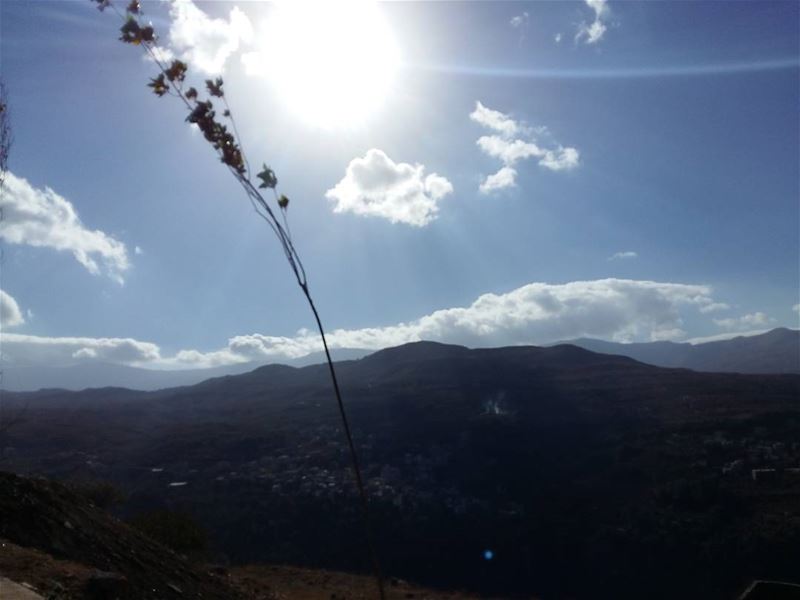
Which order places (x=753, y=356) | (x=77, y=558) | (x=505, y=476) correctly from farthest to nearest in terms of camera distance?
(x=753, y=356) < (x=505, y=476) < (x=77, y=558)

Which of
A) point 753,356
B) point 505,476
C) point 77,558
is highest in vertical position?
point 753,356

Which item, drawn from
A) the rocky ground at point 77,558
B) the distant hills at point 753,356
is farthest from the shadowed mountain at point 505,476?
the distant hills at point 753,356

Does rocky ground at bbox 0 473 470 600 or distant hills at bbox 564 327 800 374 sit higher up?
distant hills at bbox 564 327 800 374

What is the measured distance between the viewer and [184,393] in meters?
94.3

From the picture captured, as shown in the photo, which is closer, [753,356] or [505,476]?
[505,476]

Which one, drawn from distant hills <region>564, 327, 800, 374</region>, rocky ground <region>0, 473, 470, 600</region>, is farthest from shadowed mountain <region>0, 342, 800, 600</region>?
distant hills <region>564, 327, 800, 374</region>

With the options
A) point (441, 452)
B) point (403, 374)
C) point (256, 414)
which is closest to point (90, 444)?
point (256, 414)

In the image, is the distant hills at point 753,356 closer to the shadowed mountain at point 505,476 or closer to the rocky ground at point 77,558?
the shadowed mountain at point 505,476

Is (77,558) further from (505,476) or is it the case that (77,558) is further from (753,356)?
(753,356)

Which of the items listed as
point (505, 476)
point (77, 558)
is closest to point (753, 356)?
point (505, 476)

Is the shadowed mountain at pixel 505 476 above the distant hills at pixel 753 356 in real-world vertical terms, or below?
below

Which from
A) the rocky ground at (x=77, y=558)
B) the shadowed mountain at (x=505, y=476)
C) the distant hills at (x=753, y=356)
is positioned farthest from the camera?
the distant hills at (x=753, y=356)

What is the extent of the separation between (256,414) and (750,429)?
44.4 metres

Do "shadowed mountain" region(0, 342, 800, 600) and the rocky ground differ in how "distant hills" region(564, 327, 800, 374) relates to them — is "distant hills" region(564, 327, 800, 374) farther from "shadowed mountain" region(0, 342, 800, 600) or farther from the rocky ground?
the rocky ground
